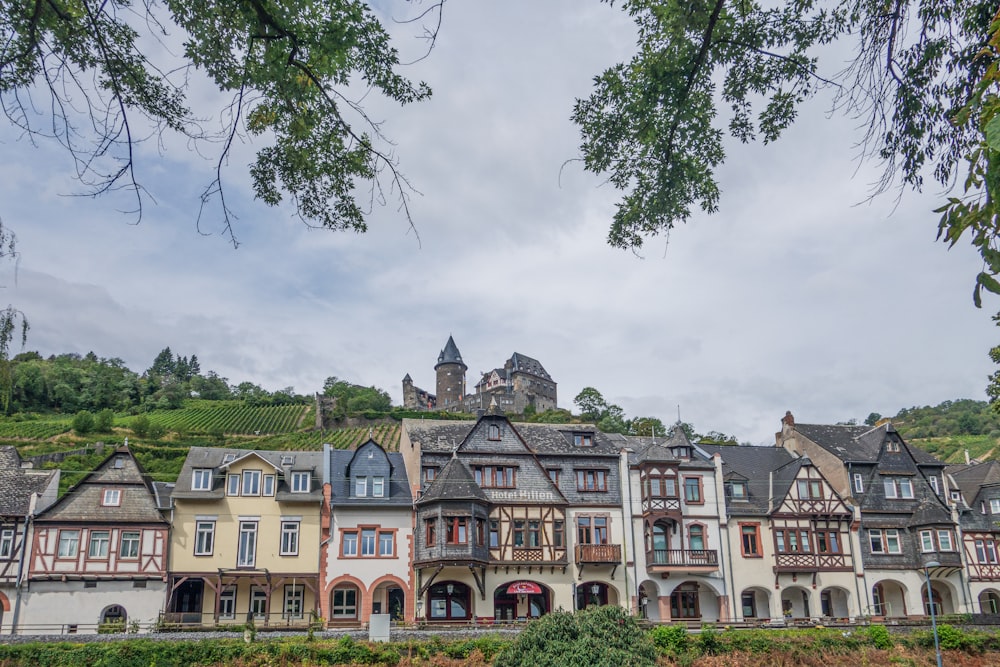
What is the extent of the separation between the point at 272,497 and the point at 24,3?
29413 mm

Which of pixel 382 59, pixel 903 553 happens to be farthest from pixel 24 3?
pixel 903 553

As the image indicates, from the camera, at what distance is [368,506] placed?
108 ft

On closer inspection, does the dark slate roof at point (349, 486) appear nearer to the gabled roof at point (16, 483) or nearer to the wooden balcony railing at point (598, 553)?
the wooden balcony railing at point (598, 553)

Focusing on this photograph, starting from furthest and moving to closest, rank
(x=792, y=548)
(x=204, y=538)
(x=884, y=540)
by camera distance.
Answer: (x=884, y=540) → (x=792, y=548) → (x=204, y=538)

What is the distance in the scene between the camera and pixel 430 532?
32.5m

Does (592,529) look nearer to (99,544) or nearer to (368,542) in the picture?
(368,542)

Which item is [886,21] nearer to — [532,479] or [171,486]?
[532,479]

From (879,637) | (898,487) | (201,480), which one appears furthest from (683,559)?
(201,480)

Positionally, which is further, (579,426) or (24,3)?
(579,426)

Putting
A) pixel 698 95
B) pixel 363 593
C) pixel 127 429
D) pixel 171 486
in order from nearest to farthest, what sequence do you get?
pixel 698 95 < pixel 363 593 < pixel 171 486 < pixel 127 429

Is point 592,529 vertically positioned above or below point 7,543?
above

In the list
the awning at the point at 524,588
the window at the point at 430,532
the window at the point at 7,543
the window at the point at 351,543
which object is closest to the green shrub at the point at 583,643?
the window at the point at 430,532

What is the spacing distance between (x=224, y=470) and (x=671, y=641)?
19648 millimetres

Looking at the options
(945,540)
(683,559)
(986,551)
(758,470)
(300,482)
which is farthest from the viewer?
(758,470)
